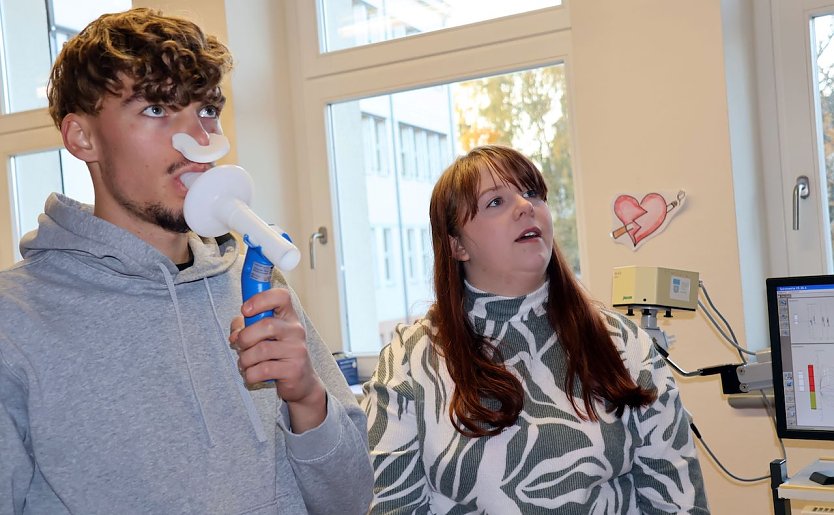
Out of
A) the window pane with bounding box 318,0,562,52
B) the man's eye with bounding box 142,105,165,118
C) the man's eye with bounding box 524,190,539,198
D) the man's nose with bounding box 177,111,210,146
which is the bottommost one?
the man's eye with bounding box 524,190,539,198

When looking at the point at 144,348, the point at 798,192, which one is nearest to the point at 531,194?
the point at 144,348

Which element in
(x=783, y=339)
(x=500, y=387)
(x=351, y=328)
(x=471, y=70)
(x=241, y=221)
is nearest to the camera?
(x=241, y=221)

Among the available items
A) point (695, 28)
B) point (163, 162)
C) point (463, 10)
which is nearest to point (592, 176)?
point (695, 28)

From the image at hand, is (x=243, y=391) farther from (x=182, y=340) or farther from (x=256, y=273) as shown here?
(x=256, y=273)

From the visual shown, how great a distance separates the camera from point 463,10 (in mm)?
2924

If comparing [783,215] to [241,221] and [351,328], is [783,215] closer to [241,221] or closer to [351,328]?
[351,328]

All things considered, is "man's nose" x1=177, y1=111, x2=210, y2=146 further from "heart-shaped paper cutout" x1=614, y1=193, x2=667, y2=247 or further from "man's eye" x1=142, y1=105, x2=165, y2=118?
"heart-shaped paper cutout" x1=614, y1=193, x2=667, y2=247

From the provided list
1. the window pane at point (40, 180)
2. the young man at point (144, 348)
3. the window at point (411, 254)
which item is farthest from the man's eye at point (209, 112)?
the window pane at point (40, 180)

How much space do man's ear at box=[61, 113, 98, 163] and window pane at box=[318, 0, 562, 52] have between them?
1.95 meters

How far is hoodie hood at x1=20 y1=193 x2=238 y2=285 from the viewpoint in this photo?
3.61ft

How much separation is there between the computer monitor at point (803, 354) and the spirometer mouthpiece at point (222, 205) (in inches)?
54.7

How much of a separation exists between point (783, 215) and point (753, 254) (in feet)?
0.57

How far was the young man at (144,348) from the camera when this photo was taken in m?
0.99

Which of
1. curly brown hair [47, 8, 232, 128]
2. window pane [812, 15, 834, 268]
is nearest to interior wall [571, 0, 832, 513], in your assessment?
window pane [812, 15, 834, 268]
